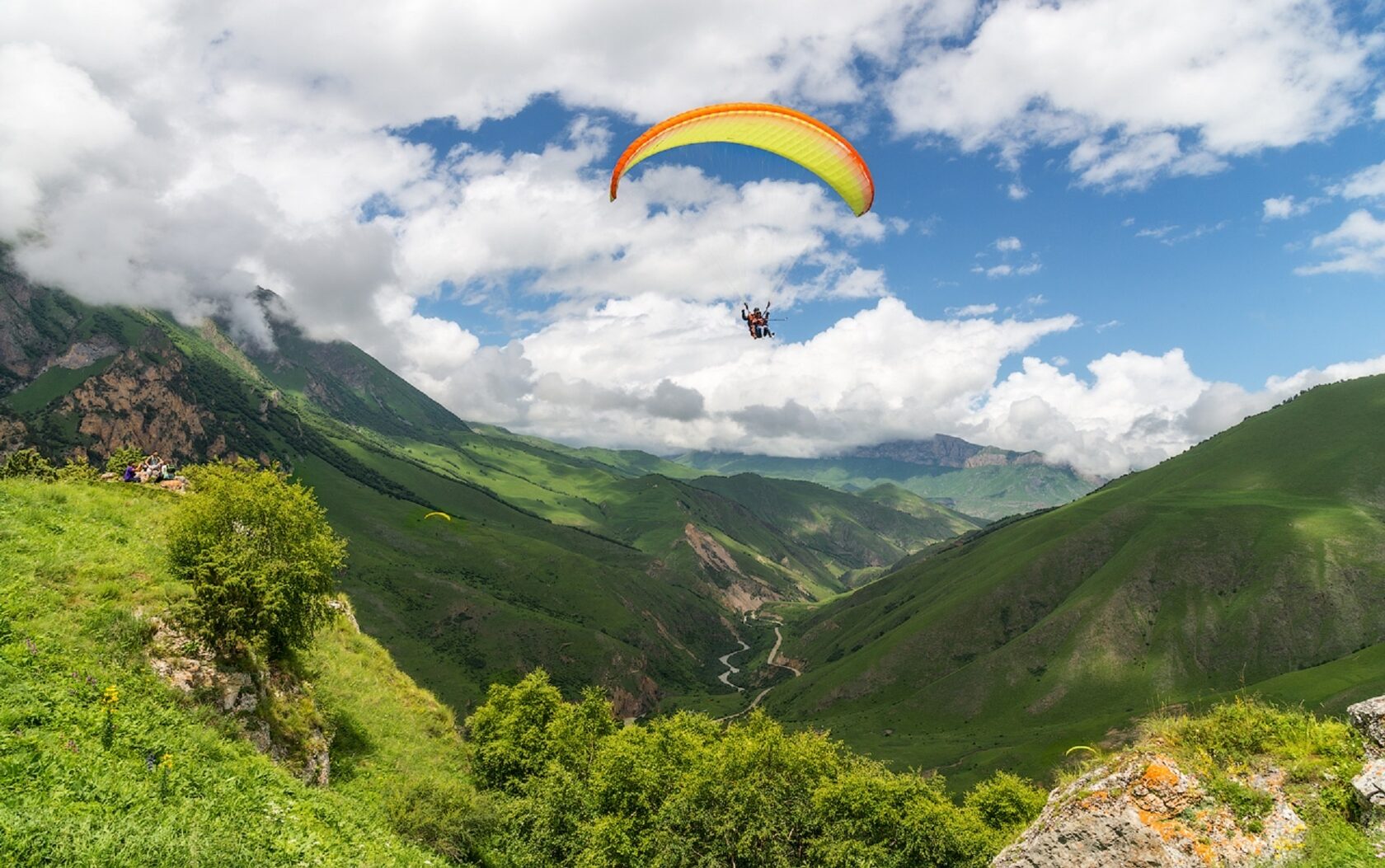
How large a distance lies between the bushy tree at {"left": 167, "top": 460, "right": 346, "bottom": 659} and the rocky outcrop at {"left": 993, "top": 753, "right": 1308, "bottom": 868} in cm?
2526

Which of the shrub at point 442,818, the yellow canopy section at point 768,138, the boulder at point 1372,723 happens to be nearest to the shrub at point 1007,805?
the shrub at point 442,818

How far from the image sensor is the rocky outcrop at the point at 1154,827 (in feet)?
41.5

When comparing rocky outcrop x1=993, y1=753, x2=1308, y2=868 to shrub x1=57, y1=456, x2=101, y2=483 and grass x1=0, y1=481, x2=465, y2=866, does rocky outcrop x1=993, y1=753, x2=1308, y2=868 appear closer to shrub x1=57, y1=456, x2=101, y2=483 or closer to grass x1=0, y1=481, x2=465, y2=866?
grass x1=0, y1=481, x2=465, y2=866

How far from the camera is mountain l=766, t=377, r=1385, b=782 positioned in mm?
136500

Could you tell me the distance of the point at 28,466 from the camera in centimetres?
3203

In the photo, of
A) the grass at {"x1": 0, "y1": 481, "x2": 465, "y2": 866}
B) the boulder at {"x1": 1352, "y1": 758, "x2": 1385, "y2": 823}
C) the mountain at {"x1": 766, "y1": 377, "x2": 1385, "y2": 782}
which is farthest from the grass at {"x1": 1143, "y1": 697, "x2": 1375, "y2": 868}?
the mountain at {"x1": 766, "y1": 377, "x2": 1385, "y2": 782}

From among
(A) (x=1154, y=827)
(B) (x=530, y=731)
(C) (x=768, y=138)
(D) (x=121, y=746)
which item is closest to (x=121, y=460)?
(D) (x=121, y=746)

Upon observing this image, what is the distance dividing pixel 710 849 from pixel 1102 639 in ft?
548

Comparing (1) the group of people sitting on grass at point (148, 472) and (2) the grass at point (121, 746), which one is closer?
(2) the grass at point (121, 746)

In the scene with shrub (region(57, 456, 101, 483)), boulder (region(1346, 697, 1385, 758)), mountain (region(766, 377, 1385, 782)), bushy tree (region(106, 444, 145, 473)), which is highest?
bushy tree (region(106, 444, 145, 473))

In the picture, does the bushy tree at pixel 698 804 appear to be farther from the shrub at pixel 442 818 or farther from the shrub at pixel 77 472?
the shrub at pixel 77 472

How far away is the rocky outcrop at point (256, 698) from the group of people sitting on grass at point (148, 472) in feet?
56.6

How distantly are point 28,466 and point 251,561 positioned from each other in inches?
826

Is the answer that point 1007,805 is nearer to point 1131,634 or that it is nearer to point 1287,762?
point 1287,762
